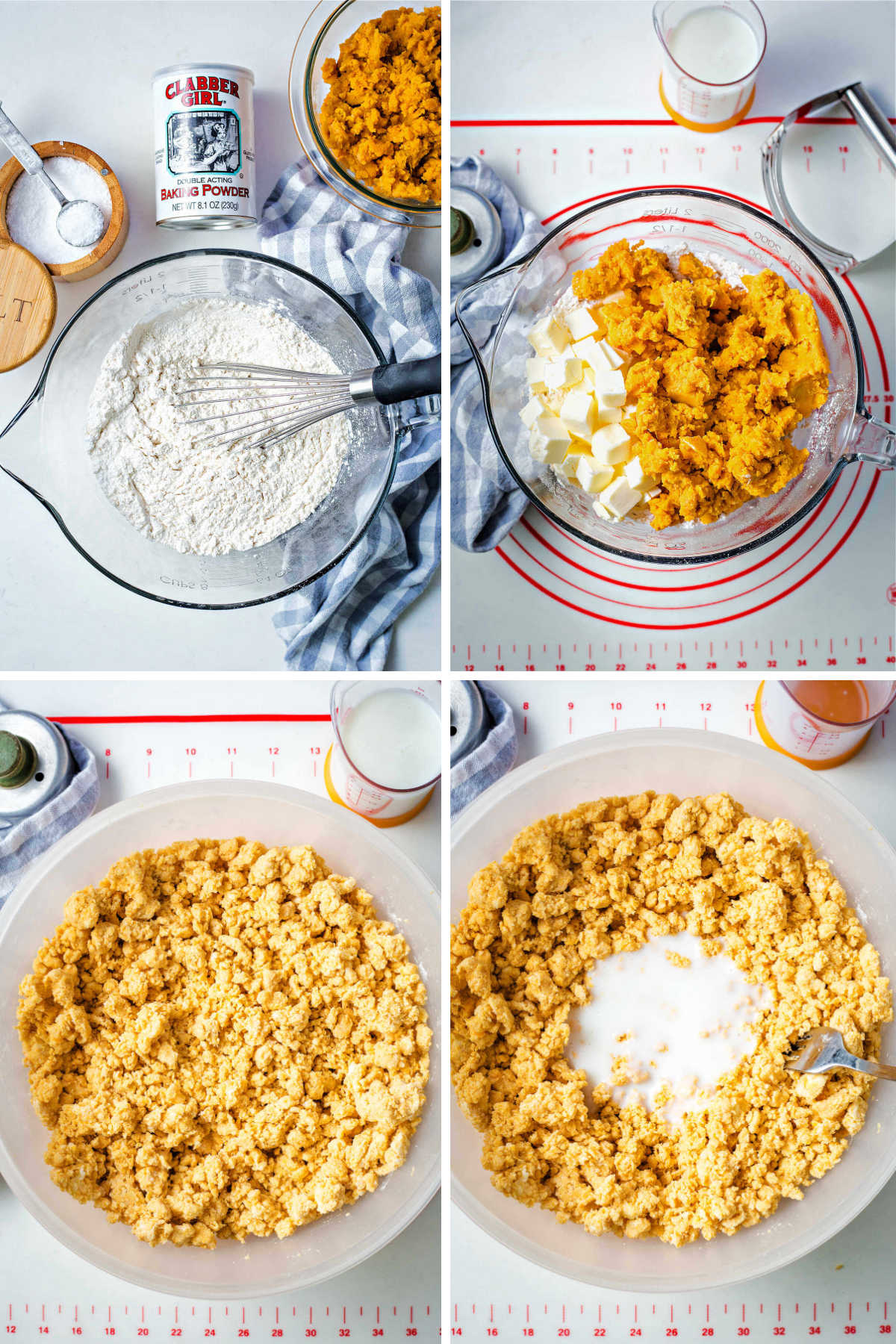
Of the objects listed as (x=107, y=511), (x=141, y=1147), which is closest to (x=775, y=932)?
(x=141, y=1147)

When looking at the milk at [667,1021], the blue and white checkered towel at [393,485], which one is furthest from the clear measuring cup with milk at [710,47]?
the milk at [667,1021]

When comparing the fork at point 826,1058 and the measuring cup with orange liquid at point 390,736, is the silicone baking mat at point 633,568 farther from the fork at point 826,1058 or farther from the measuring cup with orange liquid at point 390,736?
the fork at point 826,1058

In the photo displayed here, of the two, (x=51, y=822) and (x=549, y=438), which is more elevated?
(x=549, y=438)

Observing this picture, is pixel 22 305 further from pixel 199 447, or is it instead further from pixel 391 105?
pixel 391 105

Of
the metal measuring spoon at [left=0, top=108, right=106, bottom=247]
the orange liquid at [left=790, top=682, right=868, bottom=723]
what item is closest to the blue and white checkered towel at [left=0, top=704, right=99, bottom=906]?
the metal measuring spoon at [left=0, top=108, right=106, bottom=247]

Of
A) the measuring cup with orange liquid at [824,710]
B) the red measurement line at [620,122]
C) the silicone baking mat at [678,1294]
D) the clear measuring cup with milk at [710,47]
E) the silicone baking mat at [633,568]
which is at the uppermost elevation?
the clear measuring cup with milk at [710,47]

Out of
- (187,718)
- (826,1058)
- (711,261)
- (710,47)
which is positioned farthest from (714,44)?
(826,1058)
